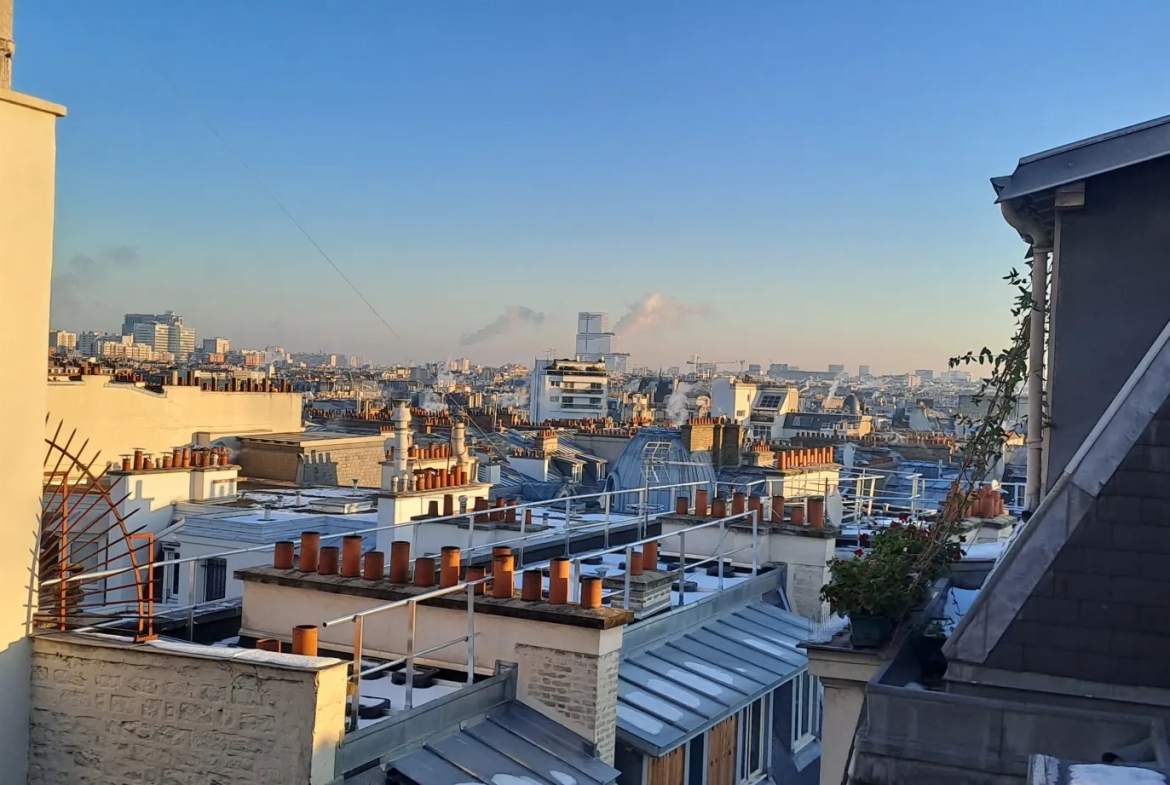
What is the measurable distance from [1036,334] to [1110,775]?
481 centimetres

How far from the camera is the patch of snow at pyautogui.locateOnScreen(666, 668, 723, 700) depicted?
958 cm

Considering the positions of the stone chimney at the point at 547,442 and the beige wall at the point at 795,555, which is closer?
the beige wall at the point at 795,555

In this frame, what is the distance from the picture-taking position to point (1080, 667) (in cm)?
549

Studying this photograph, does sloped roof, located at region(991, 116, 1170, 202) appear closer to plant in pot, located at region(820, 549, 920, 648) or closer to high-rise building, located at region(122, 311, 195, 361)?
plant in pot, located at region(820, 549, 920, 648)

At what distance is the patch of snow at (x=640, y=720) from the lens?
8.61m

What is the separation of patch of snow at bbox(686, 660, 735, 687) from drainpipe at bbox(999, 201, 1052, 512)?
9.85ft

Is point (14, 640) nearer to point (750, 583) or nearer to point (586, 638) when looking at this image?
point (586, 638)

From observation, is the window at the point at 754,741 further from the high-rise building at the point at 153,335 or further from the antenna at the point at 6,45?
the high-rise building at the point at 153,335

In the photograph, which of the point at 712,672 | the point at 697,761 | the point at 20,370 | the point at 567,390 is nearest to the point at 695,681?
the point at 712,672

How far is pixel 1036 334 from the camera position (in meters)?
8.55

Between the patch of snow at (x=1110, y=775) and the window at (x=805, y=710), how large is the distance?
667cm

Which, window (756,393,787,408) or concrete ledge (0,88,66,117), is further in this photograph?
window (756,393,787,408)

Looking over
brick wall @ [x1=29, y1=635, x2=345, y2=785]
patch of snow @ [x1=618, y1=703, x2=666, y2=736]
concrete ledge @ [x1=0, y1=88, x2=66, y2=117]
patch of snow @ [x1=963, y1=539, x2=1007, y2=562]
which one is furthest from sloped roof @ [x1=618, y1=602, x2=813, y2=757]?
concrete ledge @ [x1=0, y1=88, x2=66, y2=117]

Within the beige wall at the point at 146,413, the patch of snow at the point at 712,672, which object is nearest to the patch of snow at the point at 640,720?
the patch of snow at the point at 712,672
